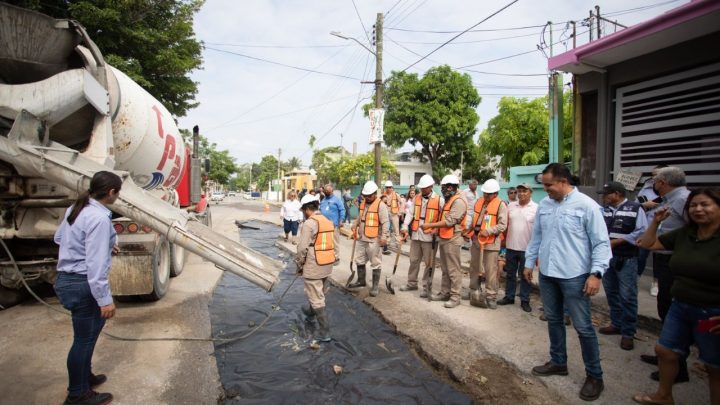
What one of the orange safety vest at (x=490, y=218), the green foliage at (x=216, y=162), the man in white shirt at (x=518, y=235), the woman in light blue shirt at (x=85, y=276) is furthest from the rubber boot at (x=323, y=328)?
the green foliage at (x=216, y=162)

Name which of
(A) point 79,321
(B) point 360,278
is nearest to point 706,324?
(A) point 79,321

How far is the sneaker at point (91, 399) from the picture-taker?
281 centimetres

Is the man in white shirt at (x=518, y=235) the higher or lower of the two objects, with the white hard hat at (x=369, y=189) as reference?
lower

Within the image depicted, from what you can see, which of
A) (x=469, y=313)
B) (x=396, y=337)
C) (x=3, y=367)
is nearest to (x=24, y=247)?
(x=3, y=367)

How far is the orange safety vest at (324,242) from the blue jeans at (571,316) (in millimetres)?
2198

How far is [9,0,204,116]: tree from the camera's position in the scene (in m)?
10.1

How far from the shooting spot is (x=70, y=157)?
399 centimetres

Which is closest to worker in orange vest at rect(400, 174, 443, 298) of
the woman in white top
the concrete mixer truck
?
the concrete mixer truck

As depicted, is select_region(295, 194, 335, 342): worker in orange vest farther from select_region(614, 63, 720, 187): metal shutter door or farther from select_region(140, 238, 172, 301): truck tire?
select_region(614, 63, 720, 187): metal shutter door

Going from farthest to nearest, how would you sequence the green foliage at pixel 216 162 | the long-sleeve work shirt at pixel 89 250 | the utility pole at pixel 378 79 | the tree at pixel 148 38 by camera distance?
the green foliage at pixel 216 162 → the utility pole at pixel 378 79 → the tree at pixel 148 38 → the long-sleeve work shirt at pixel 89 250

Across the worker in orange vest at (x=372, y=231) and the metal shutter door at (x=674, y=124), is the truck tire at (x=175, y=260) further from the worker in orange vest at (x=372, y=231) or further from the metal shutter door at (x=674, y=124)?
the metal shutter door at (x=674, y=124)

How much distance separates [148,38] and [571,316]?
40.8 ft

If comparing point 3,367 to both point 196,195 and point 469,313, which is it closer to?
point 469,313

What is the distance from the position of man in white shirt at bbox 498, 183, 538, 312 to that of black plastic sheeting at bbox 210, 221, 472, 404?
1817 mm
